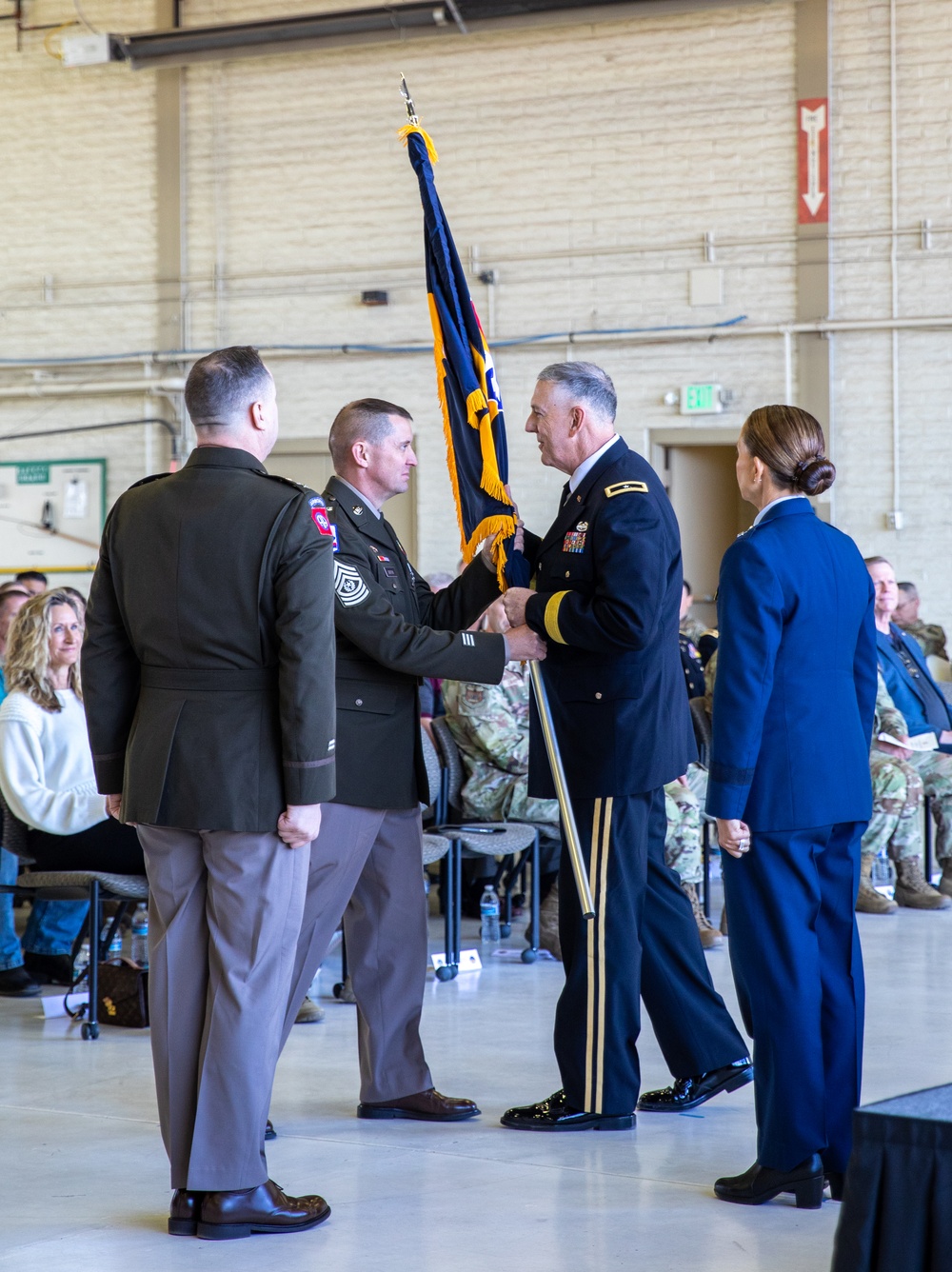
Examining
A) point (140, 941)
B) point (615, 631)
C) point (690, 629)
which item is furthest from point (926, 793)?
point (615, 631)

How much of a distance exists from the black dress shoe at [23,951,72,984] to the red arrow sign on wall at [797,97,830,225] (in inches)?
291

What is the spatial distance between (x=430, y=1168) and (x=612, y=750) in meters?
0.99

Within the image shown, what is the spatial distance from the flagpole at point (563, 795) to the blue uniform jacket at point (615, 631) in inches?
1.0

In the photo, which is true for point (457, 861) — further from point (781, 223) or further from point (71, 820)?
point (781, 223)

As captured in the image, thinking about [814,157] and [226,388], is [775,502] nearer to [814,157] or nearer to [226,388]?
[226,388]

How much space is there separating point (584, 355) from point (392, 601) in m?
7.53

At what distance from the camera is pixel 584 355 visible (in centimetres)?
1082

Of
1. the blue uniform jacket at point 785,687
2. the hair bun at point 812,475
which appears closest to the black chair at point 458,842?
the blue uniform jacket at point 785,687

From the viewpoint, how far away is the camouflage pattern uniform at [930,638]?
9.88m

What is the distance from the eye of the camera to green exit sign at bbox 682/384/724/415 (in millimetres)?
10504

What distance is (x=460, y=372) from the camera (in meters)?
3.98

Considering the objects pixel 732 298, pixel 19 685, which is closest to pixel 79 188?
pixel 732 298

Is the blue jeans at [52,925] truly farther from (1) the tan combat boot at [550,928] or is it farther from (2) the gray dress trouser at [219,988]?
(2) the gray dress trouser at [219,988]

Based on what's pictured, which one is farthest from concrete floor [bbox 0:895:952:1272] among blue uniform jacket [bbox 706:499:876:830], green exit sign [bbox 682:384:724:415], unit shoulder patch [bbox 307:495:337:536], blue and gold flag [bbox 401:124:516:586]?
green exit sign [bbox 682:384:724:415]
